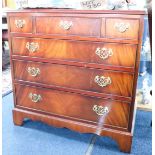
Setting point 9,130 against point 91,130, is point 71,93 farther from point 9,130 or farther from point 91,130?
point 9,130

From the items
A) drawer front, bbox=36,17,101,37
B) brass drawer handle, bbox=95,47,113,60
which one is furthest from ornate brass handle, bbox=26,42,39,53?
brass drawer handle, bbox=95,47,113,60

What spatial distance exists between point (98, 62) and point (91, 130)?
1.67 feet

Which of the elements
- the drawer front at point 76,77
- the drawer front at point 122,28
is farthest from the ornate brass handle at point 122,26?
the drawer front at point 76,77

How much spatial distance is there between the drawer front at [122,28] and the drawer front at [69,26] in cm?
7

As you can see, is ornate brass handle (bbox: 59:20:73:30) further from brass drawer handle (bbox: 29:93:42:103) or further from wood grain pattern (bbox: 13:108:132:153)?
wood grain pattern (bbox: 13:108:132:153)

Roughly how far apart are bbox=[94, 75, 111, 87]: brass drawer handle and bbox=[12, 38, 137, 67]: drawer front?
0.10 meters

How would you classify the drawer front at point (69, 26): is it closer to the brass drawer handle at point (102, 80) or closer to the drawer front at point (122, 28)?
the drawer front at point (122, 28)

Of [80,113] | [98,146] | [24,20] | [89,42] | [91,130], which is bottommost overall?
[98,146]

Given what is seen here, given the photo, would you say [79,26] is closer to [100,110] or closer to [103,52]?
[103,52]

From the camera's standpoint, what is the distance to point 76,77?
155cm

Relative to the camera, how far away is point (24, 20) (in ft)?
5.26

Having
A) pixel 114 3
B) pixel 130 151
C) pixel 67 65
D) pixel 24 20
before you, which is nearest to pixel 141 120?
pixel 130 151

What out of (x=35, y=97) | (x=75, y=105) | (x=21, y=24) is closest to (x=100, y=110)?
(x=75, y=105)

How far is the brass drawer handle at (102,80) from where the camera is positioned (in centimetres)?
146
